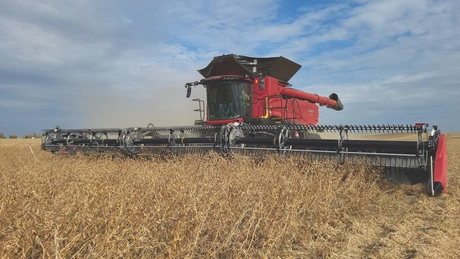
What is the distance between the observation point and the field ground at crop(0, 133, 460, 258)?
182cm

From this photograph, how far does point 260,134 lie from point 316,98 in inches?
185

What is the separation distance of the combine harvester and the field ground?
70 cm

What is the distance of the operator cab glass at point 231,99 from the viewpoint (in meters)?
7.92

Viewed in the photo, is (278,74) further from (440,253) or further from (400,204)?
(440,253)

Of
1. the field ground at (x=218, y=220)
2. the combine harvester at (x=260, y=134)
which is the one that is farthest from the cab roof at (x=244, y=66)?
the field ground at (x=218, y=220)

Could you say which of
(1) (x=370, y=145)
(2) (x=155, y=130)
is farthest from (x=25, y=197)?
(2) (x=155, y=130)

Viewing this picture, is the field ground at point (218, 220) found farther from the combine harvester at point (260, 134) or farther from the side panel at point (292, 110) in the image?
the side panel at point (292, 110)

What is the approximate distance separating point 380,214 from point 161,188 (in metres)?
2.14

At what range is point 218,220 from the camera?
2.36 m

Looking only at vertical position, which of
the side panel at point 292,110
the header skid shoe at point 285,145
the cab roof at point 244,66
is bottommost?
the header skid shoe at point 285,145

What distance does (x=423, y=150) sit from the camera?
14.5 ft

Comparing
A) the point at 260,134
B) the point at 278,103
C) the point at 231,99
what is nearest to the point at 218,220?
the point at 260,134

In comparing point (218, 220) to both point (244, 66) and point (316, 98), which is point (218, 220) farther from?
point (316, 98)

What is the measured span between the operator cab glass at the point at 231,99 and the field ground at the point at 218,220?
13.1 feet
